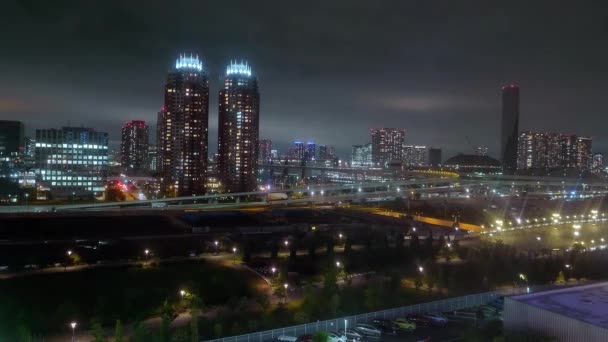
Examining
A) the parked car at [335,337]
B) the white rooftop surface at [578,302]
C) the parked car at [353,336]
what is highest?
the white rooftop surface at [578,302]

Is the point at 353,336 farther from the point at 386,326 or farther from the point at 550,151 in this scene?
the point at 550,151

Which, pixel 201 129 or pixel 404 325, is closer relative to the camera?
pixel 404 325

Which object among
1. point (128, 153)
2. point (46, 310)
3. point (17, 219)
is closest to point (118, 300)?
point (46, 310)

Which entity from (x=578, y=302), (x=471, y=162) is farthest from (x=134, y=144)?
(x=578, y=302)

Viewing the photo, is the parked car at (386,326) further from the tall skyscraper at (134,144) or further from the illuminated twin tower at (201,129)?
the tall skyscraper at (134,144)

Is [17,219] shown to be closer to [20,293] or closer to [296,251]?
[20,293]

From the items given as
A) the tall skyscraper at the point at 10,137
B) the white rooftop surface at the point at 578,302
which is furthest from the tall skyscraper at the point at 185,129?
the white rooftop surface at the point at 578,302
